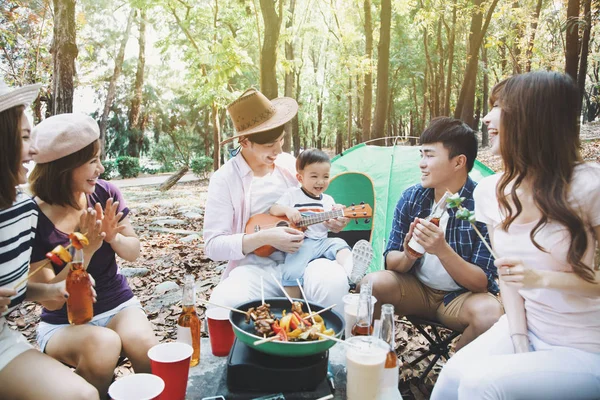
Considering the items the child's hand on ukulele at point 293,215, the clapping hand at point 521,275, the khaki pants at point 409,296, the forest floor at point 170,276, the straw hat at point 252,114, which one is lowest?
the forest floor at point 170,276

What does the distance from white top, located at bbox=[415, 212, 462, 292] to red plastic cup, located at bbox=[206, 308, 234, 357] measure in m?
1.36

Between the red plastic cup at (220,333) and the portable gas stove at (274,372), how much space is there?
0.32 meters

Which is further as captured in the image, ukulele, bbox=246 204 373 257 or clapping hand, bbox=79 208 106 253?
ukulele, bbox=246 204 373 257

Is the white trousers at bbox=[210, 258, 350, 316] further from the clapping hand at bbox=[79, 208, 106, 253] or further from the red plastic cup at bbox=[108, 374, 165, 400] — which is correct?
the red plastic cup at bbox=[108, 374, 165, 400]

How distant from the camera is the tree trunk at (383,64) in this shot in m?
9.66

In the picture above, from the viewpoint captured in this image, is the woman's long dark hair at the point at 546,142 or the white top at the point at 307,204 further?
the white top at the point at 307,204

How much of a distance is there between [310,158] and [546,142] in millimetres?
1926

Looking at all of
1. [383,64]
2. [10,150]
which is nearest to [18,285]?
[10,150]

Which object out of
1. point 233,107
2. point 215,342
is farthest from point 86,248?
point 233,107

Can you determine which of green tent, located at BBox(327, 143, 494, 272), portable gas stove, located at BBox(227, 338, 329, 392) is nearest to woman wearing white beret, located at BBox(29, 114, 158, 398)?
portable gas stove, located at BBox(227, 338, 329, 392)

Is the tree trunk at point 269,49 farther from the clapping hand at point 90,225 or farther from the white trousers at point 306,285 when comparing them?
the clapping hand at point 90,225

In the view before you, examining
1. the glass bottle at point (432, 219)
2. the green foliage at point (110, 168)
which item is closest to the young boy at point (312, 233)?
the glass bottle at point (432, 219)

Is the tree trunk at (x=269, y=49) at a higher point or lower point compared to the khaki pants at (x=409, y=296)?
higher

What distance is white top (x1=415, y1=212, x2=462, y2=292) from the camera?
8.84 feet
